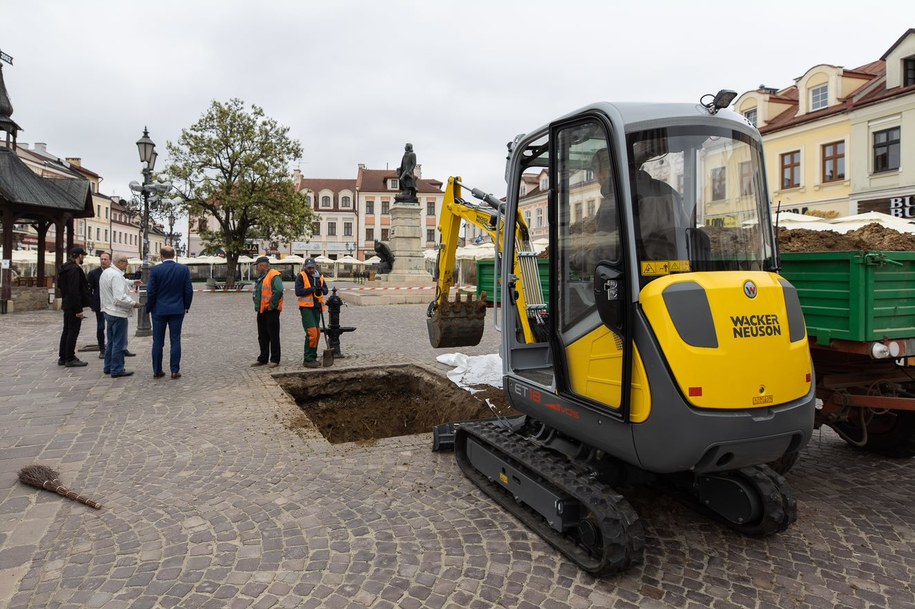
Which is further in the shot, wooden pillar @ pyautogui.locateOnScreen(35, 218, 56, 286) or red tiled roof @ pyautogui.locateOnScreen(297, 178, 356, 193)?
red tiled roof @ pyautogui.locateOnScreen(297, 178, 356, 193)

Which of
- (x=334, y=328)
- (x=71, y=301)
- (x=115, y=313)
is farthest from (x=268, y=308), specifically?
(x=71, y=301)

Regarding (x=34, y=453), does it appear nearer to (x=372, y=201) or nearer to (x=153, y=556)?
(x=153, y=556)

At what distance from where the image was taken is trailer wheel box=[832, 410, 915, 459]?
211 inches

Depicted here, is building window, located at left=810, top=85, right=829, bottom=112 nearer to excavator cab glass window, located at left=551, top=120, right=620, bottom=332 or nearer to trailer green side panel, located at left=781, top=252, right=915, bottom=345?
trailer green side panel, located at left=781, top=252, right=915, bottom=345

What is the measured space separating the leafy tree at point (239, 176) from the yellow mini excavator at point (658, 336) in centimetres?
3305

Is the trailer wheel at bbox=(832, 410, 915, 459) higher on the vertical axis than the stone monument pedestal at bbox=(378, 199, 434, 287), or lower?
lower

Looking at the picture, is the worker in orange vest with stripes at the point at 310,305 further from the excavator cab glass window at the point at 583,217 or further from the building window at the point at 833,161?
the building window at the point at 833,161

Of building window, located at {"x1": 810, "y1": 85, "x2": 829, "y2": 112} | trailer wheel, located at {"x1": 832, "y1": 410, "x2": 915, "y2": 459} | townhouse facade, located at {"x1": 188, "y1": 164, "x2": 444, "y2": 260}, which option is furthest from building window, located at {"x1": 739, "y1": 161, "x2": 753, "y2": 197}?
townhouse facade, located at {"x1": 188, "y1": 164, "x2": 444, "y2": 260}

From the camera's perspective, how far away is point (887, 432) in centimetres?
551

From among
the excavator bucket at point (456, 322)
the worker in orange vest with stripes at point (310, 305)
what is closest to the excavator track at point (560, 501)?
the excavator bucket at point (456, 322)

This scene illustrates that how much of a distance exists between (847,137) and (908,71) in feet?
10.8

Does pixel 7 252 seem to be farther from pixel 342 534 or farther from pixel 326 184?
pixel 326 184

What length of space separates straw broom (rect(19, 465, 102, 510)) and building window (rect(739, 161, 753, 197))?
4.72 metres

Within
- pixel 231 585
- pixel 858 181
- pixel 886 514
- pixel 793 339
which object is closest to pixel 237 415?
pixel 231 585
